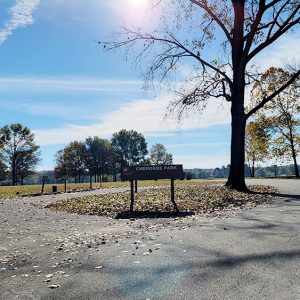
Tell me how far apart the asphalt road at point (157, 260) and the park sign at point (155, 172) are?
3.56 m

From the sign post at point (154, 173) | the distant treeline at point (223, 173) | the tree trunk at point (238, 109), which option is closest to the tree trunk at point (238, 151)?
the tree trunk at point (238, 109)

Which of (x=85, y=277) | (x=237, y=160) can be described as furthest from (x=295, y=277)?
(x=237, y=160)

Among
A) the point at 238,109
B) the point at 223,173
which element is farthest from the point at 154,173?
the point at 223,173

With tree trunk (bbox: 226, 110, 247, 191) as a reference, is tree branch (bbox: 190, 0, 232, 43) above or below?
above

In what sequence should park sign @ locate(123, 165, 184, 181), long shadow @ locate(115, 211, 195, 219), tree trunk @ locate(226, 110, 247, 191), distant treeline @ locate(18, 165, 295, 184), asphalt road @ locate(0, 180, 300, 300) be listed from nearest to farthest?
asphalt road @ locate(0, 180, 300, 300) → long shadow @ locate(115, 211, 195, 219) → park sign @ locate(123, 165, 184, 181) → tree trunk @ locate(226, 110, 247, 191) → distant treeline @ locate(18, 165, 295, 184)

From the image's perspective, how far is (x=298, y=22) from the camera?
21578 mm

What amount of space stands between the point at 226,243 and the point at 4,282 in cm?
364

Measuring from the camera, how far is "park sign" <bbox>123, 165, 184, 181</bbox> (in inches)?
549

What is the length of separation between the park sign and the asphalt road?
356 centimetres

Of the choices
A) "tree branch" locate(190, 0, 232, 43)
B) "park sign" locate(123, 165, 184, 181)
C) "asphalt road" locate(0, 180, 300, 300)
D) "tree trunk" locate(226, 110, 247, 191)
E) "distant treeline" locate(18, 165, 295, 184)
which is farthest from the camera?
"distant treeline" locate(18, 165, 295, 184)

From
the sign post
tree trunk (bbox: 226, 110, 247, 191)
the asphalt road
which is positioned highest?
tree trunk (bbox: 226, 110, 247, 191)

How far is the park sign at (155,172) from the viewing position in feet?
45.7

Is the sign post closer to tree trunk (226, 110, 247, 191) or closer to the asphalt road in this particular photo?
the asphalt road

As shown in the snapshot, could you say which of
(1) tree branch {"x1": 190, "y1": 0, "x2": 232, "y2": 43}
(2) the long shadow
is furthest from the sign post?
(1) tree branch {"x1": 190, "y1": 0, "x2": 232, "y2": 43}
